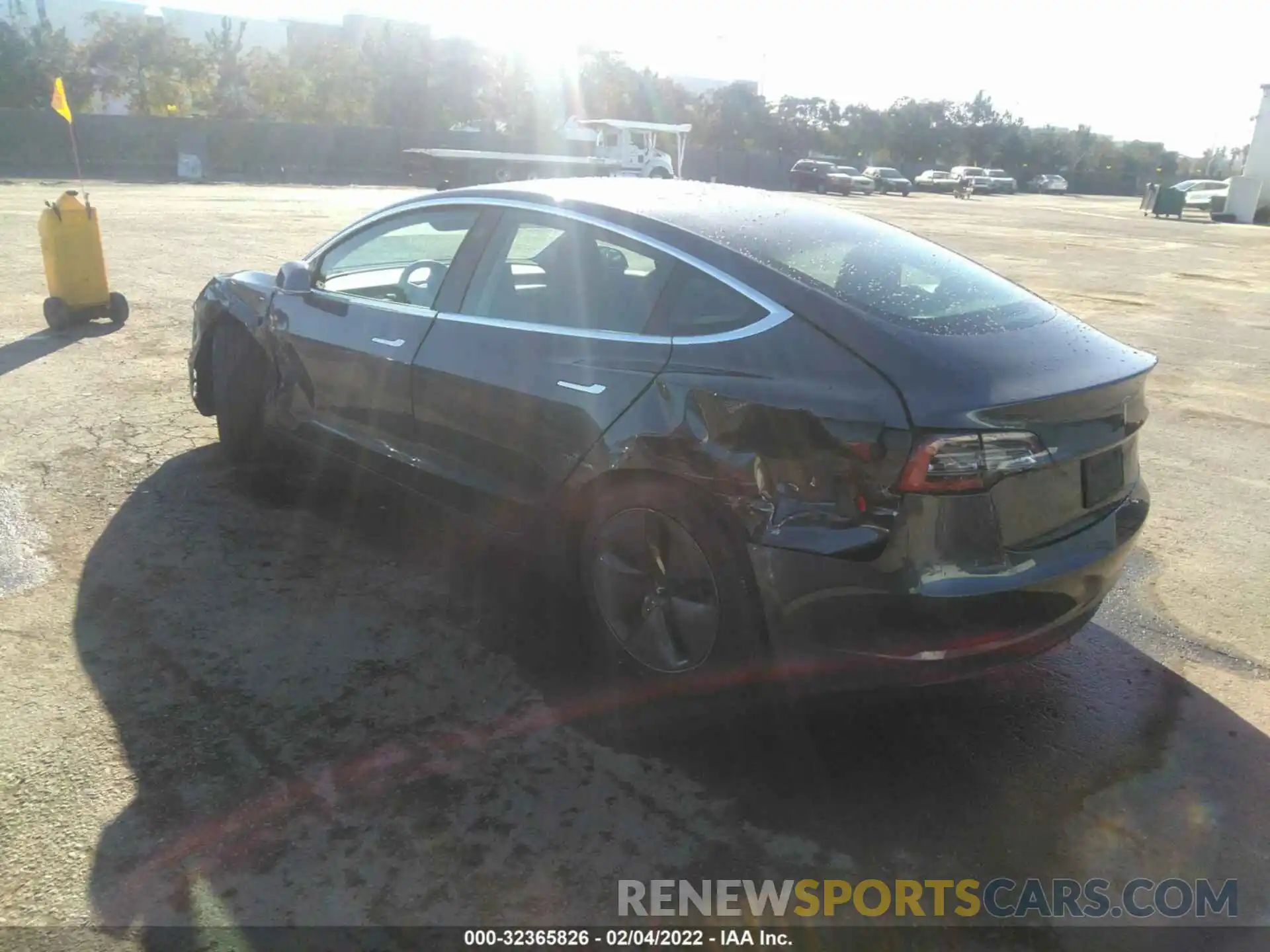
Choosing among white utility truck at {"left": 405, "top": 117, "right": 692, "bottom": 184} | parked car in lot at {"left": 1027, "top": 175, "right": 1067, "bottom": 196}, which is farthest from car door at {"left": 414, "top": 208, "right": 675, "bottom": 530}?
parked car in lot at {"left": 1027, "top": 175, "right": 1067, "bottom": 196}

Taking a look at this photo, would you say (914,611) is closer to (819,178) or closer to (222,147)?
(222,147)

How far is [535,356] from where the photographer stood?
3635 mm

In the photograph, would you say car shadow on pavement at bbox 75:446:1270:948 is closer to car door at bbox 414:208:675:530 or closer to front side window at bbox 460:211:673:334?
car door at bbox 414:208:675:530

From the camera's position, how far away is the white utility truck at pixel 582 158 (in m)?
32.7

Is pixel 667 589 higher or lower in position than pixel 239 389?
lower

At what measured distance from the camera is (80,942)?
2348 millimetres

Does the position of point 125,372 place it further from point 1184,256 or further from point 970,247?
point 1184,256

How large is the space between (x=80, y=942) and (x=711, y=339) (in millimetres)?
2320

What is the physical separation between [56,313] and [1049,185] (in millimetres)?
74493

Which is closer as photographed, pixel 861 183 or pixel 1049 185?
pixel 861 183

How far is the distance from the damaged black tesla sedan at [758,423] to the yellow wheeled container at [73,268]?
564cm

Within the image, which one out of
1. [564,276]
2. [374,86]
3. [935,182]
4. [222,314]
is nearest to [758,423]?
[564,276]

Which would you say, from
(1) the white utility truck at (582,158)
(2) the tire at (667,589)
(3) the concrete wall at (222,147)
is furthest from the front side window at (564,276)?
(3) the concrete wall at (222,147)

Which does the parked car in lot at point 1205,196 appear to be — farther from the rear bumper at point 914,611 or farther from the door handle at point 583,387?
the door handle at point 583,387
